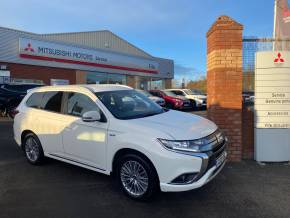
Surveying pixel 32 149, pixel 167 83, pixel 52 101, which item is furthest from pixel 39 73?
pixel 167 83

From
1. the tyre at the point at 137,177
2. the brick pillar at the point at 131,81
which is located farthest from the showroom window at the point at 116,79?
the tyre at the point at 137,177

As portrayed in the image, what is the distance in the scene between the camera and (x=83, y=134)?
4.57 m

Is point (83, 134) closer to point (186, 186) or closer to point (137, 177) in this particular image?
point (137, 177)

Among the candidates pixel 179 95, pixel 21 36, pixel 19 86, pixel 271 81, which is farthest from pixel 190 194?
pixel 21 36

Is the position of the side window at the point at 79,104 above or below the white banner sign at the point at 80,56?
below

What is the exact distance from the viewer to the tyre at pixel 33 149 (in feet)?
18.4

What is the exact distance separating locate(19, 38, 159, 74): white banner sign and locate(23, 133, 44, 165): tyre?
15134 mm

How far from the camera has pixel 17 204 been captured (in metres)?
3.99

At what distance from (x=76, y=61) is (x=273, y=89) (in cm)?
1942

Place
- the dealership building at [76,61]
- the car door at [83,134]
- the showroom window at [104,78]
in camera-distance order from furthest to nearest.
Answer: the showroom window at [104,78]
the dealership building at [76,61]
the car door at [83,134]

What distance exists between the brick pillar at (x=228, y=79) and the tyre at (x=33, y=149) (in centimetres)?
378

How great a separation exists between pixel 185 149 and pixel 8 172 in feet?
12.1

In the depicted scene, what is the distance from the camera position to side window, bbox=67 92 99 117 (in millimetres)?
4671

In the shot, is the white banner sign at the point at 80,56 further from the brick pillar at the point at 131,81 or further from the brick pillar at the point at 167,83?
the brick pillar at the point at 167,83
